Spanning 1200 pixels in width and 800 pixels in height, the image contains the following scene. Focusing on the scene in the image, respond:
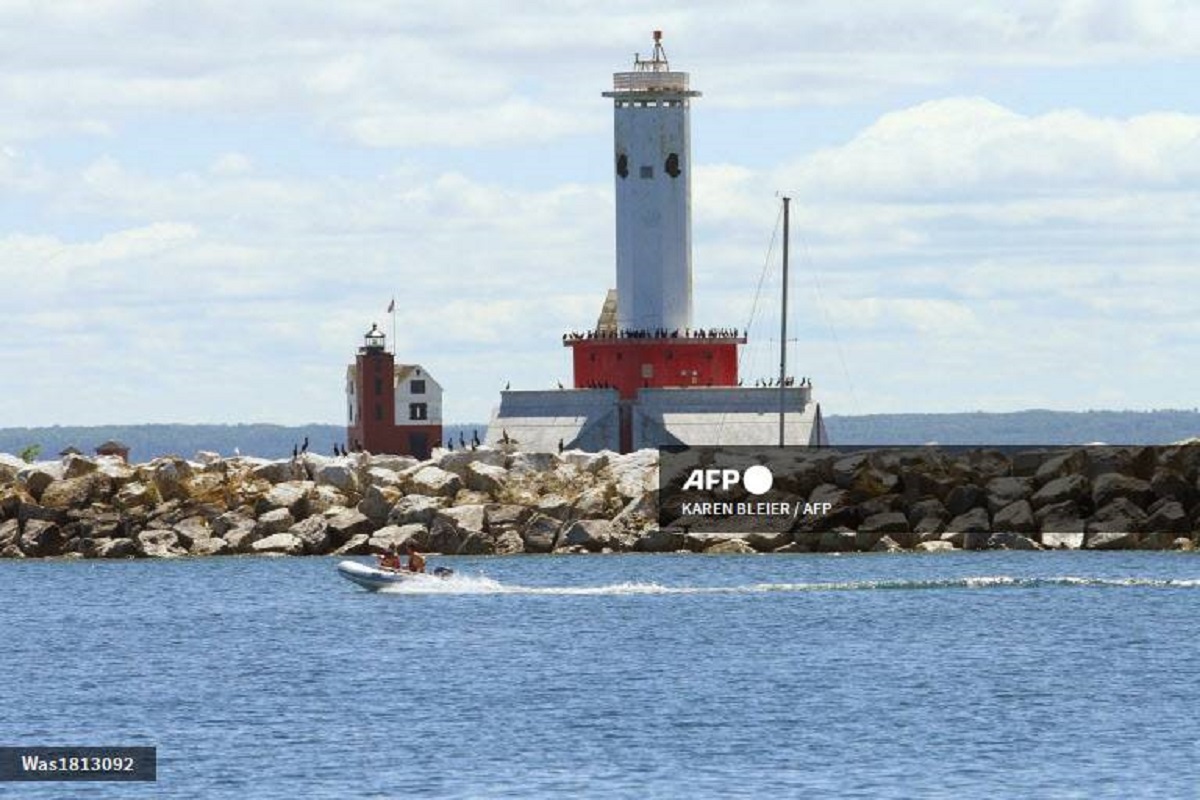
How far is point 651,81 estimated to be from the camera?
81.6m

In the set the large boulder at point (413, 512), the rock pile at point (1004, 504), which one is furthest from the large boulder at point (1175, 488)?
the large boulder at point (413, 512)

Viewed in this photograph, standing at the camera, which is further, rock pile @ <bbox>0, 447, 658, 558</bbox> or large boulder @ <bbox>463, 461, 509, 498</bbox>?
large boulder @ <bbox>463, 461, 509, 498</bbox>

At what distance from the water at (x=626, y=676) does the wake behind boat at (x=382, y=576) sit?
37cm

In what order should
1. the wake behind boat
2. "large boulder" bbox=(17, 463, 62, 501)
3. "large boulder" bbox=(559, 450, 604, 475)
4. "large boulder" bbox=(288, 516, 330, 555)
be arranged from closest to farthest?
1. the wake behind boat
2. "large boulder" bbox=(288, 516, 330, 555)
3. "large boulder" bbox=(17, 463, 62, 501)
4. "large boulder" bbox=(559, 450, 604, 475)

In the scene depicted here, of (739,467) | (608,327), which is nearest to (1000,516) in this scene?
(739,467)

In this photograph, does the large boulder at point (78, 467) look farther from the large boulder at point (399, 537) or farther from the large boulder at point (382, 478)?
the large boulder at point (399, 537)

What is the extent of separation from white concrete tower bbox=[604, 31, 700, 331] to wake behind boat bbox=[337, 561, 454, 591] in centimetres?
2399

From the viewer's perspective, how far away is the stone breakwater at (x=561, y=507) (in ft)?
216

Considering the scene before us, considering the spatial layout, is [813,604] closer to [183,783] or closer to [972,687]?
[972,687]

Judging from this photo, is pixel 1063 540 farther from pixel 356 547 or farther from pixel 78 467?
pixel 78 467

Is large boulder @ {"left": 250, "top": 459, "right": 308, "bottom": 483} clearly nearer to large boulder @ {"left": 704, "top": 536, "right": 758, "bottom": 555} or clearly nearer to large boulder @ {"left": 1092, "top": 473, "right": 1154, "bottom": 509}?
large boulder @ {"left": 704, "top": 536, "right": 758, "bottom": 555}

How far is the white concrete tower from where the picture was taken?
81.2 m

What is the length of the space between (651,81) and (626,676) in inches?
1516

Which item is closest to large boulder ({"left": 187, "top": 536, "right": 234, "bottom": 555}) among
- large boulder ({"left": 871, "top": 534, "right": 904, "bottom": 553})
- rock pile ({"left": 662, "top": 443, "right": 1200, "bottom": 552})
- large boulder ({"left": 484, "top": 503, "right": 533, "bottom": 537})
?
large boulder ({"left": 484, "top": 503, "right": 533, "bottom": 537})
